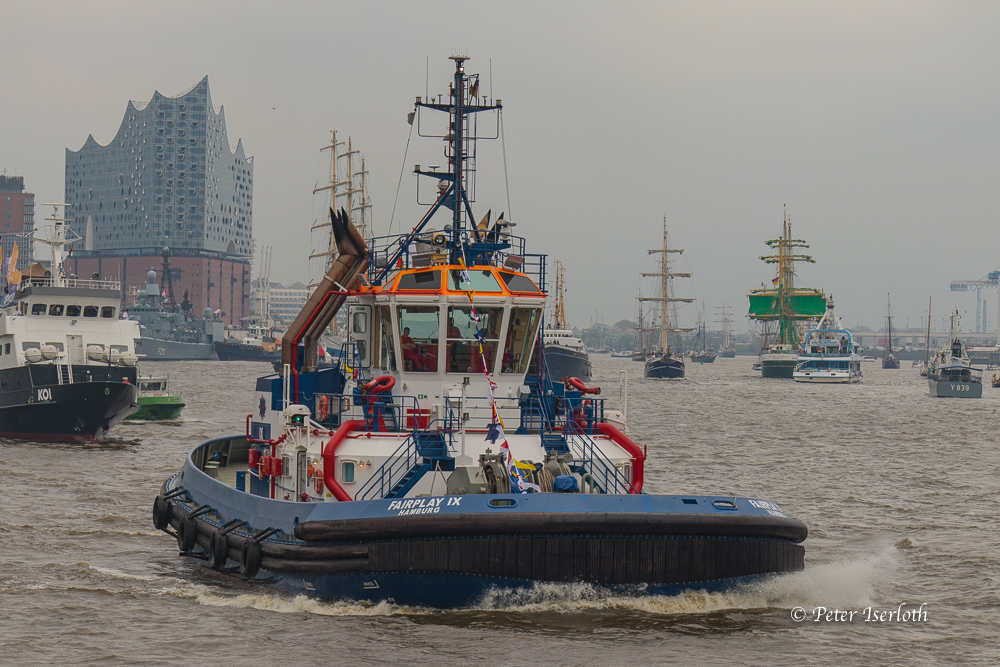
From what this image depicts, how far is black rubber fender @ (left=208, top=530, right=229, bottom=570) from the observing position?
15.7 meters

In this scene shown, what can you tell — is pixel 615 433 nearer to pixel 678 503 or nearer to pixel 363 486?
pixel 678 503

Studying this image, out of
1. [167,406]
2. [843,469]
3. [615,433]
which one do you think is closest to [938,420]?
[843,469]

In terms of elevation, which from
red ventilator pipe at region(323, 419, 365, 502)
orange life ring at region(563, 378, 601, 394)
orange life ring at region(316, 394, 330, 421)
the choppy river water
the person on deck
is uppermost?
the person on deck

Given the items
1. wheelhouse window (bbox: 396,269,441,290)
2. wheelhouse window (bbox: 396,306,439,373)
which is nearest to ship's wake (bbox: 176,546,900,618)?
wheelhouse window (bbox: 396,306,439,373)

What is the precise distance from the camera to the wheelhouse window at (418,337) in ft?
51.7

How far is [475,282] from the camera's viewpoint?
15914 millimetres

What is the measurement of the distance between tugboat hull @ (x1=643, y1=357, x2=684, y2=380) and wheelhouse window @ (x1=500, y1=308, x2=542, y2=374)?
398ft

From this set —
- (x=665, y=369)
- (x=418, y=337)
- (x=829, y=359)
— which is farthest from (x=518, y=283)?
(x=829, y=359)

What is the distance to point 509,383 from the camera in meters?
16.3

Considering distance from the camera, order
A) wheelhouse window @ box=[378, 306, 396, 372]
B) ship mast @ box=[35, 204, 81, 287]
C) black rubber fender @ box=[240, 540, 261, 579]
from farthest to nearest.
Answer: ship mast @ box=[35, 204, 81, 287] → wheelhouse window @ box=[378, 306, 396, 372] → black rubber fender @ box=[240, 540, 261, 579]

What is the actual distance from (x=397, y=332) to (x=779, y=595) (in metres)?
6.32

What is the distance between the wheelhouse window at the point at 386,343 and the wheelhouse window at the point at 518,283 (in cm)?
178

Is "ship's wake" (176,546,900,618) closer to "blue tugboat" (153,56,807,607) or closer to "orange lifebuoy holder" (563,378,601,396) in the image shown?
"blue tugboat" (153,56,807,607)

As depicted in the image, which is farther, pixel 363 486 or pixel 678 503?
pixel 363 486
